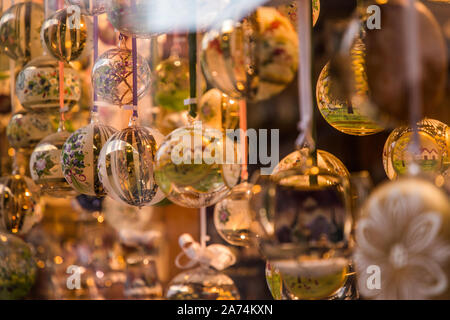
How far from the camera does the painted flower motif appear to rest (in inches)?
24.3

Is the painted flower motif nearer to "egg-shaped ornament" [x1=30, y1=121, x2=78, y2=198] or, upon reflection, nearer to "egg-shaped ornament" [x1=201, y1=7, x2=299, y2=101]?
"egg-shaped ornament" [x1=201, y1=7, x2=299, y2=101]

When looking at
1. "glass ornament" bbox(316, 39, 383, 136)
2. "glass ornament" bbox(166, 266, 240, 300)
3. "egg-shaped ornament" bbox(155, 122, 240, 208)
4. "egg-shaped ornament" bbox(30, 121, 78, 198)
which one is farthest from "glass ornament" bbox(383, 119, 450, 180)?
"egg-shaped ornament" bbox(30, 121, 78, 198)

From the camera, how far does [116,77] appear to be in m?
1.16

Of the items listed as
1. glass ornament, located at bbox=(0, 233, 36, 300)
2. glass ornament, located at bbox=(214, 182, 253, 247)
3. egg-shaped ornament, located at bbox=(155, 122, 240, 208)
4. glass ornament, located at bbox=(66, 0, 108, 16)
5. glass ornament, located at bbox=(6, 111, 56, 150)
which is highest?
glass ornament, located at bbox=(66, 0, 108, 16)

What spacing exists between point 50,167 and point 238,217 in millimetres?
341

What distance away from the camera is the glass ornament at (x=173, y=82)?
1.51 metres

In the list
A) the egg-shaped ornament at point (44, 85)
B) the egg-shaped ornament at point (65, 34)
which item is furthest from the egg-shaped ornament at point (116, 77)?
the egg-shaped ornament at point (44, 85)

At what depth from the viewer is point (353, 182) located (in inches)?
37.8

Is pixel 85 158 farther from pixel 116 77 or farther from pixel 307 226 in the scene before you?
pixel 307 226

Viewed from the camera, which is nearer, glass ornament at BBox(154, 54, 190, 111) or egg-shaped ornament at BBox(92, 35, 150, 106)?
egg-shaped ornament at BBox(92, 35, 150, 106)

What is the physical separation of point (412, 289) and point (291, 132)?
11.1ft

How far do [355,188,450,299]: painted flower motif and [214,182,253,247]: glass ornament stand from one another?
569 millimetres

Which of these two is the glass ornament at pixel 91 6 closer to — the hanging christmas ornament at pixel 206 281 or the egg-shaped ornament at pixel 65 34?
the egg-shaped ornament at pixel 65 34

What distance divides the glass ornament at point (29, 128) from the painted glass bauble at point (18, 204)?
0.24 feet
